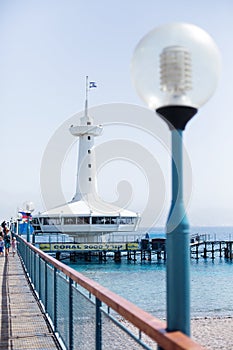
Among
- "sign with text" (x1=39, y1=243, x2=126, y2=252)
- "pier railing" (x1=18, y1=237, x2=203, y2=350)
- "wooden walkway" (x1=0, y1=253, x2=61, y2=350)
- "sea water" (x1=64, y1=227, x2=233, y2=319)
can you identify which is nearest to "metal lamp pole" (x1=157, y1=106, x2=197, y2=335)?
"pier railing" (x1=18, y1=237, x2=203, y2=350)

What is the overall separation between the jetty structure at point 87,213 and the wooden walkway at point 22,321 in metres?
36.3

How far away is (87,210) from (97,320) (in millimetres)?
45140

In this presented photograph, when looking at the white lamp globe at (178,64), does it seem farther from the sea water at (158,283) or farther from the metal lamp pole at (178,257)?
the sea water at (158,283)

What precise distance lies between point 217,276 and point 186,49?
41019 mm

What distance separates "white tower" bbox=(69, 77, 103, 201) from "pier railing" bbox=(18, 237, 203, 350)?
42.8 meters

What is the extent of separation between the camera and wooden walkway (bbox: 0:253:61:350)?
6.30 m

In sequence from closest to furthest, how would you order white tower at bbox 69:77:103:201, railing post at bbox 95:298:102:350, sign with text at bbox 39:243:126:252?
railing post at bbox 95:298:102:350
sign with text at bbox 39:243:126:252
white tower at bbox 69:77:103:201

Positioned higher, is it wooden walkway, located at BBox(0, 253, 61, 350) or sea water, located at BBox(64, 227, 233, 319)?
wooden walkway, located at BBox(0, 253, 61, 350)

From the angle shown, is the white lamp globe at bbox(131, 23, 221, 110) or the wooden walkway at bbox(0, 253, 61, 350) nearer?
the white lamp globe at bbox(131, 23, 221, 110)

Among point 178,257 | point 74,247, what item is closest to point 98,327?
point 178,257

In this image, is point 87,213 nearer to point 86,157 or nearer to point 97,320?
point 86,157

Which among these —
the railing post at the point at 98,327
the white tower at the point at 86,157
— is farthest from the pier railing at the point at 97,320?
the white tower at the point at 86,157

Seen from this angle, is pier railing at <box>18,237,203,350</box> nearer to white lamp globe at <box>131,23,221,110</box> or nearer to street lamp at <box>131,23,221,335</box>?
street lamp at <box>131,23,221,335</box>

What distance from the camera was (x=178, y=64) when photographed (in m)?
2.66
